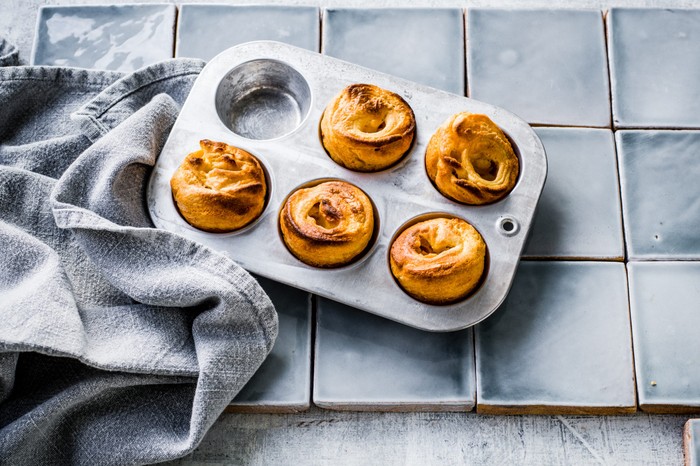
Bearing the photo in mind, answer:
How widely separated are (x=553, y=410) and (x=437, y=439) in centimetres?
24

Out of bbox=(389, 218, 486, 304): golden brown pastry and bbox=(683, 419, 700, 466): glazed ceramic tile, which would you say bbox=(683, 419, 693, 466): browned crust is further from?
bbox=(389, 218, 486, 304): golden brown pastry

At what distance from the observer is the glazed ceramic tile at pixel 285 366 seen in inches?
59.4

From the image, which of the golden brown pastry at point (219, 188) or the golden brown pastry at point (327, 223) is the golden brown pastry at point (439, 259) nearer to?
the golden brown pastry at point (327, 223)

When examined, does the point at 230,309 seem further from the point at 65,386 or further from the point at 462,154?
the point at 462,154

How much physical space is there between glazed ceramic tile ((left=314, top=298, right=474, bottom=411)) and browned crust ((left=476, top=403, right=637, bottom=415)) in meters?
0.04

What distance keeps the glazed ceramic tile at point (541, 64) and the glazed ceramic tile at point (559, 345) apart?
366 millimetres

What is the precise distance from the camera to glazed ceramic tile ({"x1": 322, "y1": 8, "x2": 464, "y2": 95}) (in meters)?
1.74

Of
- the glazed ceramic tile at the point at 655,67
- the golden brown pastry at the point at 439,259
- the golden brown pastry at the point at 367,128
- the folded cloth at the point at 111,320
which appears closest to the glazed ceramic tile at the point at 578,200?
the glazed ceramic tile at the point at 655,67

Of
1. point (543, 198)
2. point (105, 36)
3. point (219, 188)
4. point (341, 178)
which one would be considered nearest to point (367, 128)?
point (341, 178)

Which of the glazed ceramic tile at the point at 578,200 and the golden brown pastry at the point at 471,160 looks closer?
the golden brown pastry at the point at 471,160

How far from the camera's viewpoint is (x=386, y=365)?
4.99 ft

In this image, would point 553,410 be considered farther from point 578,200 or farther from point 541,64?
point 541,64

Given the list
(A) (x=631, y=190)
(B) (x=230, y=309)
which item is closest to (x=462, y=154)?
(A) (x=631, y=190)

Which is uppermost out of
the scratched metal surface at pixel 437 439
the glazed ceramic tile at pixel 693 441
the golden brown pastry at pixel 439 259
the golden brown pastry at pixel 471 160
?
the golden brown pastry at pixel 471 160
